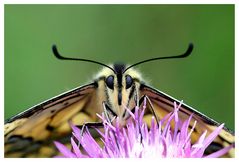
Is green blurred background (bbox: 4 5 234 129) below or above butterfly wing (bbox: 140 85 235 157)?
above

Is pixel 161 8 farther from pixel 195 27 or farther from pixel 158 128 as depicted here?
pixel 158 128

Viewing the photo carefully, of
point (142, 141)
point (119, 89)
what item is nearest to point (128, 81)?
point (119, 89)

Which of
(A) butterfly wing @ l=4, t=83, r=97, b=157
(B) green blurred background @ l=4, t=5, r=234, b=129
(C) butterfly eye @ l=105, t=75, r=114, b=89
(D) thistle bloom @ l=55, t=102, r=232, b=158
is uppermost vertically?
(B) green blurred background @ l=4, t=5, r=234, b=129

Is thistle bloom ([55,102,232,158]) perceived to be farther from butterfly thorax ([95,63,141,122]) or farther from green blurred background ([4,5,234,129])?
green blurred background ([4,5,234,129])

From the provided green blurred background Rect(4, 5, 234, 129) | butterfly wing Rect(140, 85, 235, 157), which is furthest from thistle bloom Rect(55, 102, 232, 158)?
green blurred background Rect(4, 5, 234, 129)

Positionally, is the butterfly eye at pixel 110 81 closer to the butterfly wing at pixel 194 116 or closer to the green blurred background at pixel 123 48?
the butterfly wing at pixel 194 116
